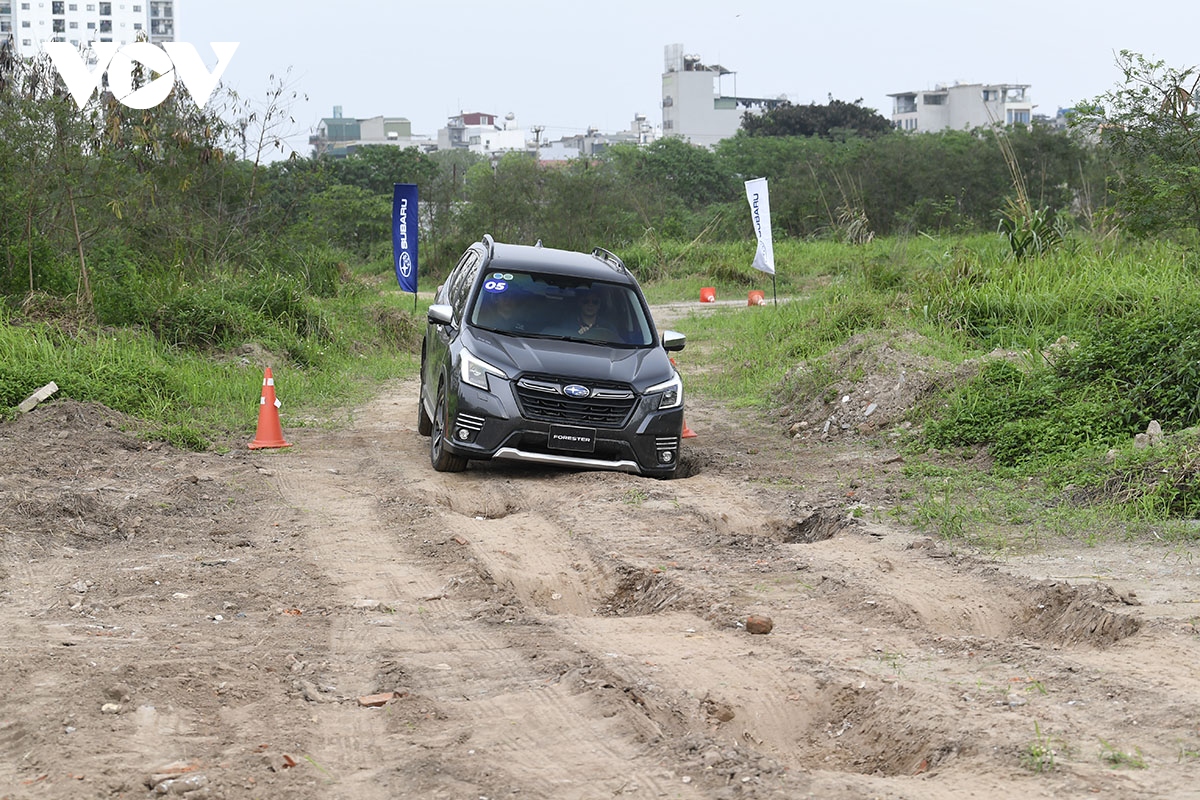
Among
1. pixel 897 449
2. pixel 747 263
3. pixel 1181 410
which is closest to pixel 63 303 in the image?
pixel 897 449

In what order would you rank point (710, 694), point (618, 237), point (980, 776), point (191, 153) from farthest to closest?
point (618, 237) → point (191, 153) → point (710, 694) → point (980, 776)

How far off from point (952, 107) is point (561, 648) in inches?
4829

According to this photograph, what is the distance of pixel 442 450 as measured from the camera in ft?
33.5

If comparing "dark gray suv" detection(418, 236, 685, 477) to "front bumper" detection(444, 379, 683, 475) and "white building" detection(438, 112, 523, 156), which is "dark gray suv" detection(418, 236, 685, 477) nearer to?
"front bumper" detection(444, 379, 683, 475)

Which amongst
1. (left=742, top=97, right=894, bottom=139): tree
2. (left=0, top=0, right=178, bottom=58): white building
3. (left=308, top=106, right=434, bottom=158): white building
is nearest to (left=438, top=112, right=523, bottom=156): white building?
(left=308, top=106, right=434, bottom=158): white building

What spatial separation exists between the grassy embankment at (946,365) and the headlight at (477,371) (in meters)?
2.83

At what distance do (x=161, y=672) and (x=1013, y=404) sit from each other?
26.1 ft

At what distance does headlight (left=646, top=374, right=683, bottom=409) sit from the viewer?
10156 mm

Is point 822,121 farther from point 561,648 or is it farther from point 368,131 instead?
point 561,648

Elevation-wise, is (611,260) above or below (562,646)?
above

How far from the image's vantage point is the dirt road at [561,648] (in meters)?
4.20

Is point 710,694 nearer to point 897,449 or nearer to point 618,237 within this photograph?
point 897,449

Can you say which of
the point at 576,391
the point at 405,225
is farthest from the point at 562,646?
the point at 405,225

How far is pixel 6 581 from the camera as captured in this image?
6797 mm
